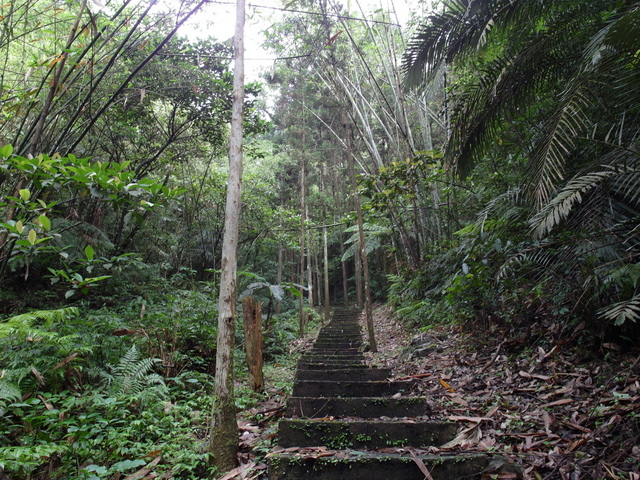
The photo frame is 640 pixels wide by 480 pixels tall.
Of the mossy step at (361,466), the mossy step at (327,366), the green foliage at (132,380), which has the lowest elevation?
the mossy step at (361,466)

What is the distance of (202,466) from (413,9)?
34.3 feet

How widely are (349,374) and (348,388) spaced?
Result: 43 cm

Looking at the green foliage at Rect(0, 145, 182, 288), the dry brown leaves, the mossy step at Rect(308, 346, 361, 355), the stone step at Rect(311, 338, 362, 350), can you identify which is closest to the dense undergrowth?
the green foliage at Rect(0, 145, 182, 288)

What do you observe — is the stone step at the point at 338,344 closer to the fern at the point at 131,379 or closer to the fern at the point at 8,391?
the fern at the point at 131,379

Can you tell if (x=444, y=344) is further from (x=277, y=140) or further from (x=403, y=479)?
(x=277, y=140)

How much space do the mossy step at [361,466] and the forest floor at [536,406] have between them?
244 mm

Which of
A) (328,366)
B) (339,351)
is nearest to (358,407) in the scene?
(328,366)

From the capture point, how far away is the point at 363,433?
2795mm

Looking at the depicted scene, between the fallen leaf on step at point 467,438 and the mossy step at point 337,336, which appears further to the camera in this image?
the mossy step at point 337,336

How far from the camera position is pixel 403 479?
7.43 ft

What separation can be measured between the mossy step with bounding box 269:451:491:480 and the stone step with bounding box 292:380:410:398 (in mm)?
1443

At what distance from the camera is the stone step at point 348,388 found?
12.5 feet

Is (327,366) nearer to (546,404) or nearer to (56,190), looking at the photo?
A: (546,404)

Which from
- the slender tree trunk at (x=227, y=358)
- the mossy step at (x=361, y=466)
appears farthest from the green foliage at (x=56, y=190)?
the mossy step at (x=361, y=466)
